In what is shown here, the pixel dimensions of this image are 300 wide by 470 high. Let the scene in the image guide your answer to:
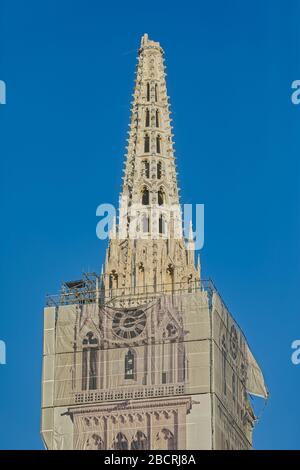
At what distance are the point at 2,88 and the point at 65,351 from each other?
515 inches

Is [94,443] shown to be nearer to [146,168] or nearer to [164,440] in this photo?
[164,440]

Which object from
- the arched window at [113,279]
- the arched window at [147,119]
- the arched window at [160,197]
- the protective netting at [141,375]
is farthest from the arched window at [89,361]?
the arched window at [147,119]

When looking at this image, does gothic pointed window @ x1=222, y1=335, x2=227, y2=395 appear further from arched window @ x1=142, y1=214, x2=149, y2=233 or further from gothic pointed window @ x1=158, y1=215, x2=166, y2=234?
arched window @ x1=142, y1=214, x2=149, y2=233

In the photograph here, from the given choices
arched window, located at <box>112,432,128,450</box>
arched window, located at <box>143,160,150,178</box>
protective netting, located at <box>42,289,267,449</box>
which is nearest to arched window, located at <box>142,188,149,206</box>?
arched window, located at <box>143,160,150,178</box>

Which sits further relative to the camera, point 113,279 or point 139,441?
point 113,279

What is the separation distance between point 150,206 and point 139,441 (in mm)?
13709

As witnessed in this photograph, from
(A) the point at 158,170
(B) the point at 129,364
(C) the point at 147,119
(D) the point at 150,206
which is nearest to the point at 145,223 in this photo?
(D) the point at 150,206

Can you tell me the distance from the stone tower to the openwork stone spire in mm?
72

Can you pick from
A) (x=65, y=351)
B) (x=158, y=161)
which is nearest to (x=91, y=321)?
(x=65, y=351)

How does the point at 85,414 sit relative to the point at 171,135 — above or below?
below

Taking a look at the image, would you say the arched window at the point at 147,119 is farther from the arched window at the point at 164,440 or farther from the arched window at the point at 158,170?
the arched window at the point at 164,440

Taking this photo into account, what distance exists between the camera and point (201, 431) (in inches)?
4400

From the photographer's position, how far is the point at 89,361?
4505 inches
